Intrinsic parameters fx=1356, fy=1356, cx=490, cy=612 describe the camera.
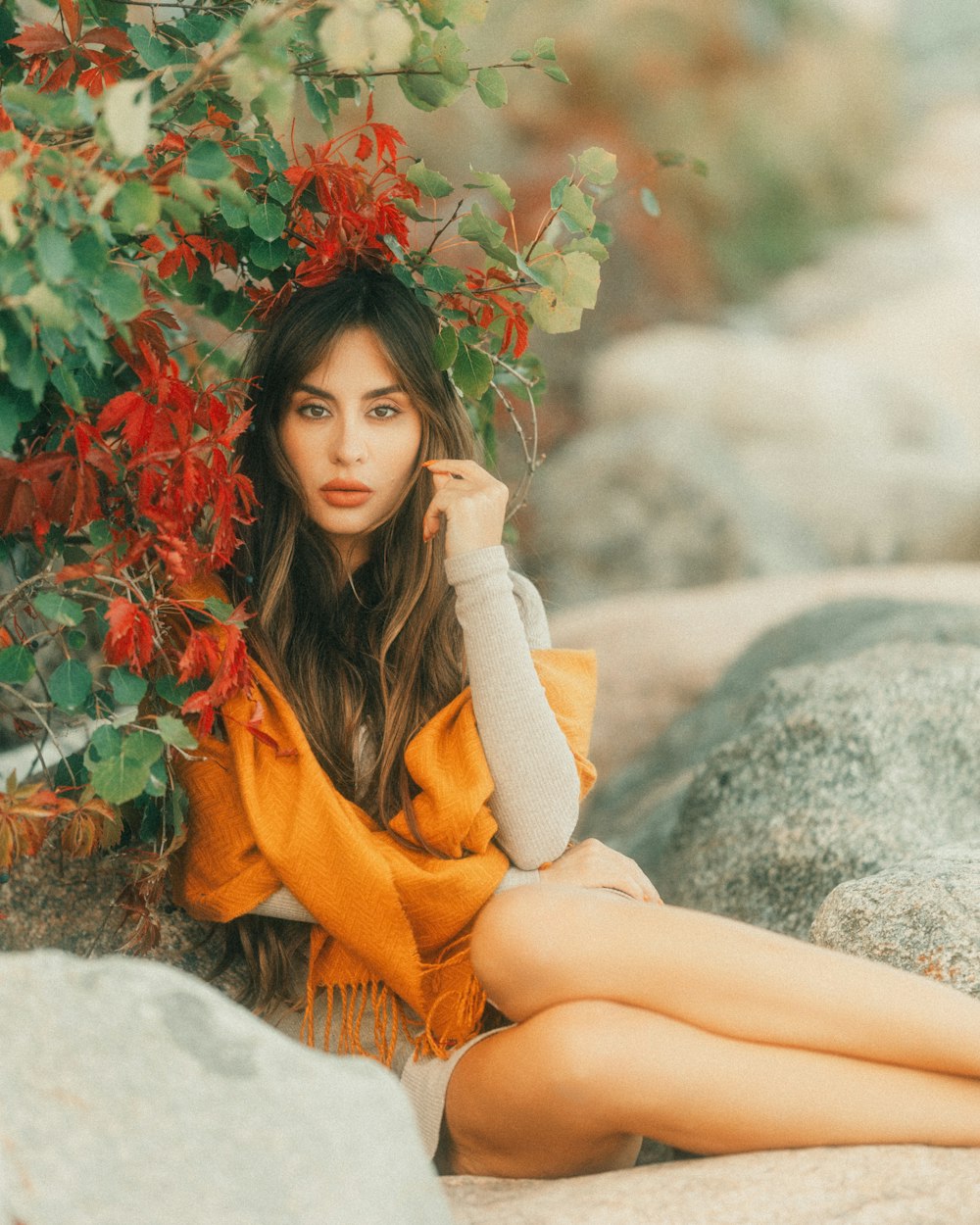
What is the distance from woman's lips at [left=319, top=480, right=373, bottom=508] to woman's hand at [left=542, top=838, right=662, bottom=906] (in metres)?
0.62

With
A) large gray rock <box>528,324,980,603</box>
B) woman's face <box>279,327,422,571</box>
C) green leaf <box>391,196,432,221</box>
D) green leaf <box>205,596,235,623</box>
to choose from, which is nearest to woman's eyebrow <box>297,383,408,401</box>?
woman's face <box>279,327,422,571</box>

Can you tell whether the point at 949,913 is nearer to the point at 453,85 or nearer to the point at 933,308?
the point at 453,85

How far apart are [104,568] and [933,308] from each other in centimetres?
993

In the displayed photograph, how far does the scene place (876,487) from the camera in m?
6.32

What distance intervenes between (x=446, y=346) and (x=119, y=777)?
812 millimetres

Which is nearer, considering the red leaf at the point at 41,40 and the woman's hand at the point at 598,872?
the red leaf at the point at 41,40

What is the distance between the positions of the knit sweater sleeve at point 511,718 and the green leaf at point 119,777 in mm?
537

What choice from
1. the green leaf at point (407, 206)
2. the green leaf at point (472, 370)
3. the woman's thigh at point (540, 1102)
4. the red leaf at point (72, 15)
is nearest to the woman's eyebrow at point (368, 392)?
the green leaf at point (472, 370)

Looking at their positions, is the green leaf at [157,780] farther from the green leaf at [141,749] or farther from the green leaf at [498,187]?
the green leaf at [498,187]

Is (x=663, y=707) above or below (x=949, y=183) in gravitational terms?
below

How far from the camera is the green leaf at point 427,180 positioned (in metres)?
1.91

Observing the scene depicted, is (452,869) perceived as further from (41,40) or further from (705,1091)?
(41,40)

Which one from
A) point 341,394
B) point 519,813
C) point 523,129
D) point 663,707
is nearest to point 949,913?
point 519,813

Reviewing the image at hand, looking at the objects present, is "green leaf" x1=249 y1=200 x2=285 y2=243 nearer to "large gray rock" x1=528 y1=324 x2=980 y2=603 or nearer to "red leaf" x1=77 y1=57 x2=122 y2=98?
"red leaf" x1=77 y1=57 x2=122 y2=98
